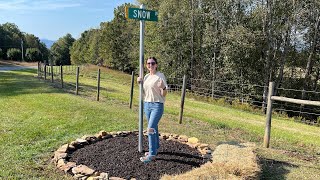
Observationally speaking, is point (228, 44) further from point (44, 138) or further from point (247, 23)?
point (44, 138)

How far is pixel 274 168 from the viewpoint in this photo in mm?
5914

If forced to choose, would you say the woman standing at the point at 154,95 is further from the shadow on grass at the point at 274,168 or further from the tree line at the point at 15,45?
the tree line at the point at 15,45

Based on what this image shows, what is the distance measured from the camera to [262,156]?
261 inches

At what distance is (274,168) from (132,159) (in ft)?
8.34

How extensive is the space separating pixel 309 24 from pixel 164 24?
10373mm

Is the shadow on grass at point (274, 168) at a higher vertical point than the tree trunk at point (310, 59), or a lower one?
lower

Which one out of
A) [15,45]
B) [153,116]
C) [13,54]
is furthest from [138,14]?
[15,45]

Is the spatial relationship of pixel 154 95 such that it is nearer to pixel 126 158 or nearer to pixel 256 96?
pixel 126 158

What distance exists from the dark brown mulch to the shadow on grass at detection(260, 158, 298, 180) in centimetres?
107

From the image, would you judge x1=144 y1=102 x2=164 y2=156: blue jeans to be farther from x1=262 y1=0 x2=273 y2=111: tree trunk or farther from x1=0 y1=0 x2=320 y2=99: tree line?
x1=0 y1=0 x2=320 y2=99: tree line

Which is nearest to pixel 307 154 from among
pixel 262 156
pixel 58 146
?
pixel 262 156

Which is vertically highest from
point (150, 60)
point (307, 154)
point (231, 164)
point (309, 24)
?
point (309, 24)

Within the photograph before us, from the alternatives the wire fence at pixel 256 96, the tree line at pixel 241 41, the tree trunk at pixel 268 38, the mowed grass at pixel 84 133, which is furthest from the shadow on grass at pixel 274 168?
the tree line at pixel 241 41

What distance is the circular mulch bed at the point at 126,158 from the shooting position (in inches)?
200
